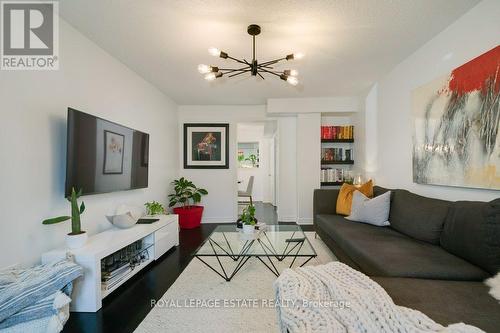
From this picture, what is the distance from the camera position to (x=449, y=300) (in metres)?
1.12

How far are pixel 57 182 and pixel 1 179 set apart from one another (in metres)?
0.41

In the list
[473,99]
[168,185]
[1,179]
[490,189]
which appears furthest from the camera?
[168,185]

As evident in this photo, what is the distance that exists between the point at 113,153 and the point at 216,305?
72.4 inches

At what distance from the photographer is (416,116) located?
8.33ft

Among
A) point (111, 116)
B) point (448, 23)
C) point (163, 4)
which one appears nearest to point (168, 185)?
point (111, 116)

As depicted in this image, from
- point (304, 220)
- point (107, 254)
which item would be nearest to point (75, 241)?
point (107, 254)

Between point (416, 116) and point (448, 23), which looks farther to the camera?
point (416, 116)

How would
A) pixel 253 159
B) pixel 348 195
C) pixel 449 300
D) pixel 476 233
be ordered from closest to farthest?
pixel 449 300 → pixel 476 233 → pixel 348 195 → pixel 253 159

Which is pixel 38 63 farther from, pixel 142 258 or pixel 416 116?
pixel 416 116

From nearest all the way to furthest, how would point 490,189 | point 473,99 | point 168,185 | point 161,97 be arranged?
1. point 490,189
2. point 473,99
3. point 161,97
4. point 168,185

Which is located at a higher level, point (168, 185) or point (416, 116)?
point (416, 116)

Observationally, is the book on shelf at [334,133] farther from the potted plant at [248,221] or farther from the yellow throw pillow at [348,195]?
the potted plant at [248,221]

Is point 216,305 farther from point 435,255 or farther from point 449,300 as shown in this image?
point 435,255

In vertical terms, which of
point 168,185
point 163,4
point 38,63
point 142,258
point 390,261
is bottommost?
point 142,258
